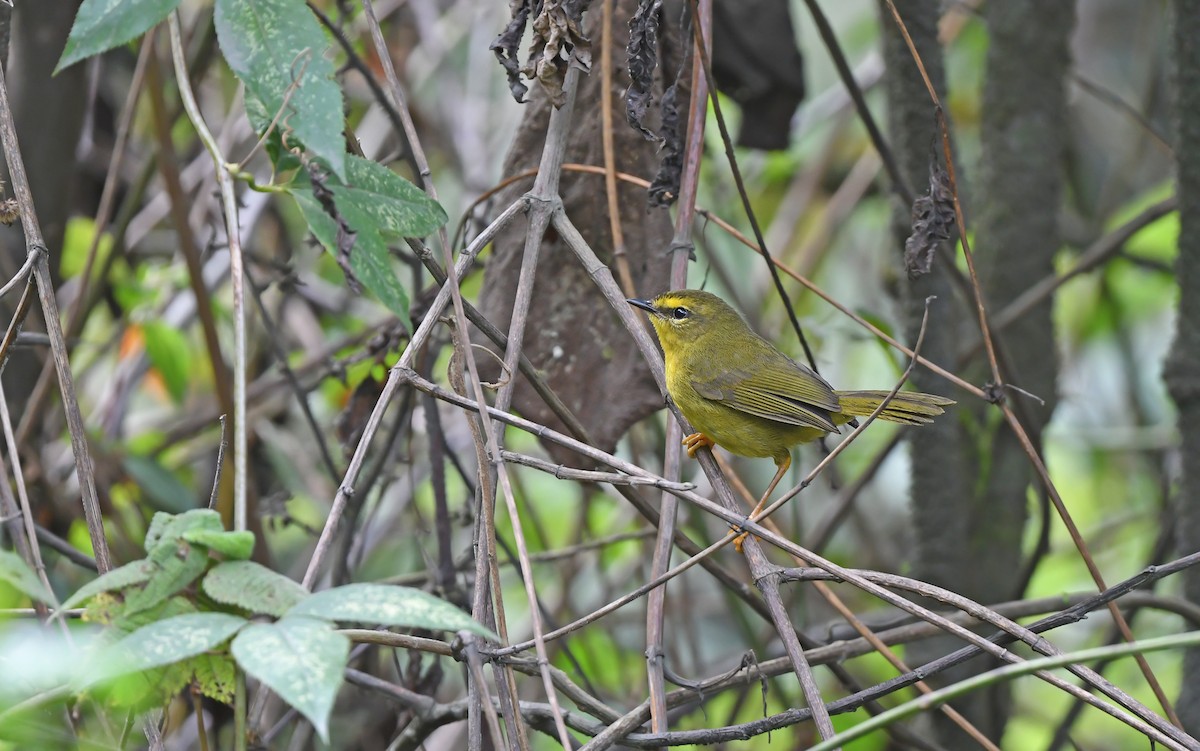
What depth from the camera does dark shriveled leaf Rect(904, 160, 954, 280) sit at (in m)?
2.28

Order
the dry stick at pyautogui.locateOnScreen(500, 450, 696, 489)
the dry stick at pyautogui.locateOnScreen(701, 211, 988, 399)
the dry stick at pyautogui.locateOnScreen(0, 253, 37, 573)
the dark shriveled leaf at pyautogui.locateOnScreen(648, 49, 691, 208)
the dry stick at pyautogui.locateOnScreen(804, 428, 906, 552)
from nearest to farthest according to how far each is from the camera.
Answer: the dry stick at pyautogui.locateOnScreen(0, 253, 37, 573) → the dry stick at pyautogui.locateOnScreen(500, 450, 696, 489) → the dry stick at pyautogui.locateOnScreen(701, 211, 988, 399) → the dark shriveled leaf at pyautogui.locateOnScreen(648, 49, 691, 208) → the dry stick at pyautogui.locateOnScreen(804, 428, 906, 552)

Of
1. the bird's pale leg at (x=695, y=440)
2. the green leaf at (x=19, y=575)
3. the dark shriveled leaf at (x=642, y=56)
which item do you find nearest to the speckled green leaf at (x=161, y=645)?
the green leaf at (x=19, y=575)

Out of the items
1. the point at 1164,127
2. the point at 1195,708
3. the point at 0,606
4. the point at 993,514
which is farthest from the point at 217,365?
the point at 1164,127

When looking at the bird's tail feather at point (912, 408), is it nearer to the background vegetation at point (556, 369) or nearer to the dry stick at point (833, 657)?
the background vegetation at point (556, 369)

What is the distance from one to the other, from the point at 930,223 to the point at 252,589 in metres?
1.55

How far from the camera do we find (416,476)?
16.1 ft

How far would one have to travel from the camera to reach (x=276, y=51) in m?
1.56

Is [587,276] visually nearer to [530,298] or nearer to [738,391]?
[530,298]

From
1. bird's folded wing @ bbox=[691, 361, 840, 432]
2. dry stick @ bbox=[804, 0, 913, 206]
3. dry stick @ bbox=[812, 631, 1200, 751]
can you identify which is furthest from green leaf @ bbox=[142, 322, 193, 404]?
dry stick @ bbox=[812, 631, 1200, 751]

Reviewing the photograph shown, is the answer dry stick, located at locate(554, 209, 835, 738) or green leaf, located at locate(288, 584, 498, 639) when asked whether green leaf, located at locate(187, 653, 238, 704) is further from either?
dry stick, located at locate(554, 209, 835, 738)

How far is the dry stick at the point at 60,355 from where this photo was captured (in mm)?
1824

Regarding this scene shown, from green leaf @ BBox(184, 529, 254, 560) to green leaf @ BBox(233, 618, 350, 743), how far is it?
162mm

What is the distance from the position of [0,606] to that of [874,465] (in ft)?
9.44

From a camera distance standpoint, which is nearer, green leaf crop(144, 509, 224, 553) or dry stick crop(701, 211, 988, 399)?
green leaf crop(144, 509, 224, 553)
